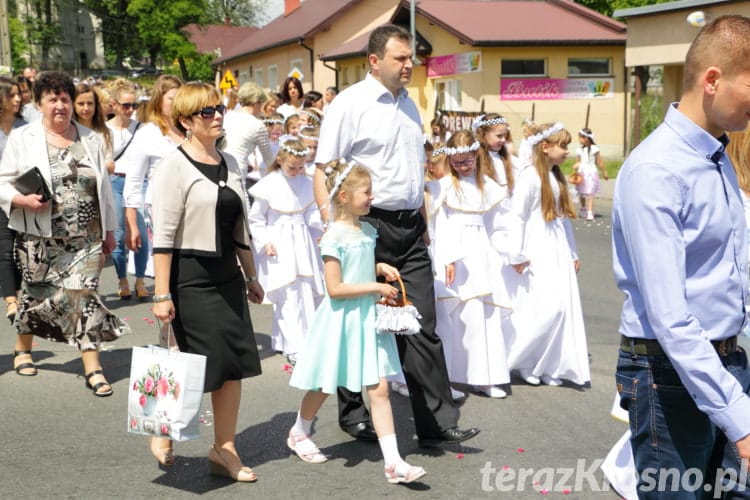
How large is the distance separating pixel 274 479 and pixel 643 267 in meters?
2.87

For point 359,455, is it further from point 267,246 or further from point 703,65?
point 703,65

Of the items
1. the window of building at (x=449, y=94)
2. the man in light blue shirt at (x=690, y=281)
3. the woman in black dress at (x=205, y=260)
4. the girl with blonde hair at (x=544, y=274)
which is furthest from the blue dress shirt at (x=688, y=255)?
the window of building at (x=449, y=94)

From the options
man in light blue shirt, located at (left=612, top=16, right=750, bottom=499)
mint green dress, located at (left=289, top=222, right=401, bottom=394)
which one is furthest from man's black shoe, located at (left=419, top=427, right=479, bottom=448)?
man in light blue shirt, located at (left=612, top=16, right=750, bottom=499)

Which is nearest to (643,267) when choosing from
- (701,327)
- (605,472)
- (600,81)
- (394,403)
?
(701,327)

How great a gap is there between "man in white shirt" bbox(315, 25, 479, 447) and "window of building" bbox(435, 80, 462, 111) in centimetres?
3140

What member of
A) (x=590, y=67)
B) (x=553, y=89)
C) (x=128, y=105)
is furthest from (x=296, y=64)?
(x=128, y=105)

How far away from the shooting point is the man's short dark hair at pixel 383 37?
18.7ft

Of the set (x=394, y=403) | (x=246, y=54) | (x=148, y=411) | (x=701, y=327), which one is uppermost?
(x=246, y=54)

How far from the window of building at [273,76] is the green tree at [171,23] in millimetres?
15132

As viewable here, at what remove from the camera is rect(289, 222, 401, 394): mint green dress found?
517 cm

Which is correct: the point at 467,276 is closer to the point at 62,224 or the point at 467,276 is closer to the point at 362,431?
the point at 362,431

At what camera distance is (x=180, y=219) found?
4988mm

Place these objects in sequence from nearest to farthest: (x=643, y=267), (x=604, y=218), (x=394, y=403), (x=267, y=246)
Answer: (x=643, y=267) → (x=394, y=403) → (x=267, y=246) → (x=604, y=218)

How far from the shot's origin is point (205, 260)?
505 cm
